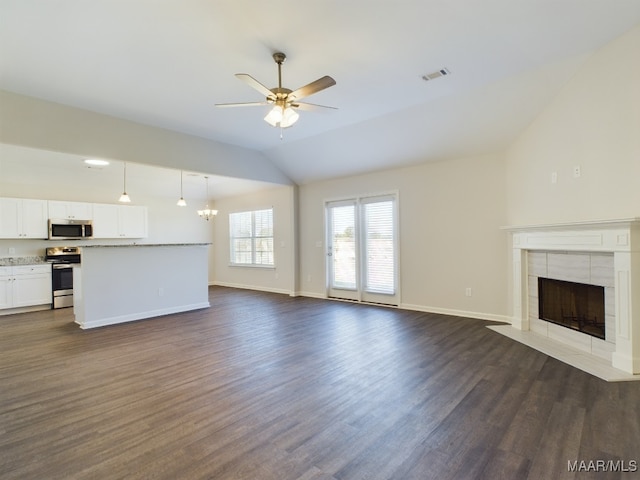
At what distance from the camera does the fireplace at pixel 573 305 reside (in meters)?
3.51

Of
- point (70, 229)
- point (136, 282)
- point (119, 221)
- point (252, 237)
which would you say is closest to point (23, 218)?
point (70, 229)

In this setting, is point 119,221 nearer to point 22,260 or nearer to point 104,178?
point 104,178

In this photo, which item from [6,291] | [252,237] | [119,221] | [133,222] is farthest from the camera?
[252,237]

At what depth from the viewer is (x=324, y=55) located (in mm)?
3053

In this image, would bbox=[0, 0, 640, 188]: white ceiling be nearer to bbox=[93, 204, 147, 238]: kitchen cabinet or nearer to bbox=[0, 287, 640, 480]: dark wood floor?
bbox=[0, 287, 640, 480]: dark wood floor

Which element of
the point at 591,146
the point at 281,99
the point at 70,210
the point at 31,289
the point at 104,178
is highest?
the point at 104,178

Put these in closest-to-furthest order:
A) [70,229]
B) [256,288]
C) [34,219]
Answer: [34,219], [70,229], [256,288]

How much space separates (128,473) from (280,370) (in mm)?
1540

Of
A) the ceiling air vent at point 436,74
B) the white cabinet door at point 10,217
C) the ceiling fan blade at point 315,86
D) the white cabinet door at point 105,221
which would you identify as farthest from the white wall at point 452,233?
the white cabinet door at point 10,217

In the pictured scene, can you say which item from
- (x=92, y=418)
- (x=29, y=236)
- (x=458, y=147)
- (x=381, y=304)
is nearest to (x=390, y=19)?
(x=458, y=147)

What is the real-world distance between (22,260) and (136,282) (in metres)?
2.94

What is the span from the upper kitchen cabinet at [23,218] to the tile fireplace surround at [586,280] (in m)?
8.31

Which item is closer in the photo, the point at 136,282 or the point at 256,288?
the point at 136,282

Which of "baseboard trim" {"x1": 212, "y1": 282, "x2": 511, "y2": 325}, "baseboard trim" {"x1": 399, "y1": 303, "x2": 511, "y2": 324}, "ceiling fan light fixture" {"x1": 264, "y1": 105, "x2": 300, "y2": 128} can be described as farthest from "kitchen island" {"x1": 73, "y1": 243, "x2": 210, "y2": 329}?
"baseboard trim" {"x1": 399, "y1": 303, "x2": 511, "y2": 324}
